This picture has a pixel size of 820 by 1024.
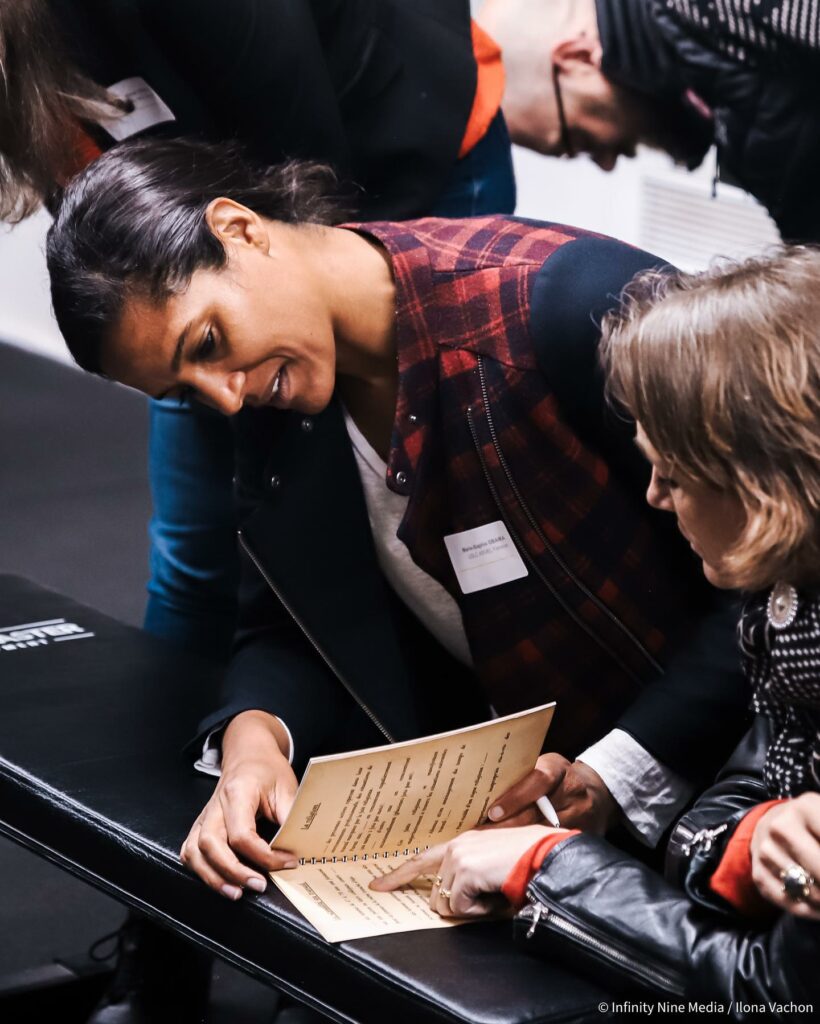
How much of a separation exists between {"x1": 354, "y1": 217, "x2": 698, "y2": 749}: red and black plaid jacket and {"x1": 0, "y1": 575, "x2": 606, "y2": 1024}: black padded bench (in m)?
0.35

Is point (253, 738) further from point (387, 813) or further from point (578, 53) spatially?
point (578, 53)

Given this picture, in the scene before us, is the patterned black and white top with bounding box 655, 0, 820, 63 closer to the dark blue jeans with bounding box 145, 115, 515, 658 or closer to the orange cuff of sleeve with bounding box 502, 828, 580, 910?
the dark blue jeans with bounding box 145, 115, 515, 658

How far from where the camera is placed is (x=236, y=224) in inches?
60.0

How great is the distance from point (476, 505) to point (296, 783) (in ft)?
1.02

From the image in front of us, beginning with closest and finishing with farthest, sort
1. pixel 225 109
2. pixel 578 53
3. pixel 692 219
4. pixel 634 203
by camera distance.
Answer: pixel 225 109 → pixel 578 53 → pixel 692 219 → pixel 634 203

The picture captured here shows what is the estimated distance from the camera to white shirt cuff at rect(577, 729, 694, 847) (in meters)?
1.45

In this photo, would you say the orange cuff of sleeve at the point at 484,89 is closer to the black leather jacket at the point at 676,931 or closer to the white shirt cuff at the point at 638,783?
the white shirt cuff at the point at 638,783

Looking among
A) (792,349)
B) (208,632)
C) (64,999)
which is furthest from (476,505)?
(64,999)

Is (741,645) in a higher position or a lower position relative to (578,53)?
lower

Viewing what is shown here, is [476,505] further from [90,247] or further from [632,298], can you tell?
[90,247]

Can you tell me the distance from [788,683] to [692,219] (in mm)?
3596

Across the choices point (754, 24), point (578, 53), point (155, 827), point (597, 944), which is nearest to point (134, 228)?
point (155, 827)

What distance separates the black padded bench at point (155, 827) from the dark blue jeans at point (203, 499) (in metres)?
0.14

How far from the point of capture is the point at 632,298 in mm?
1333
